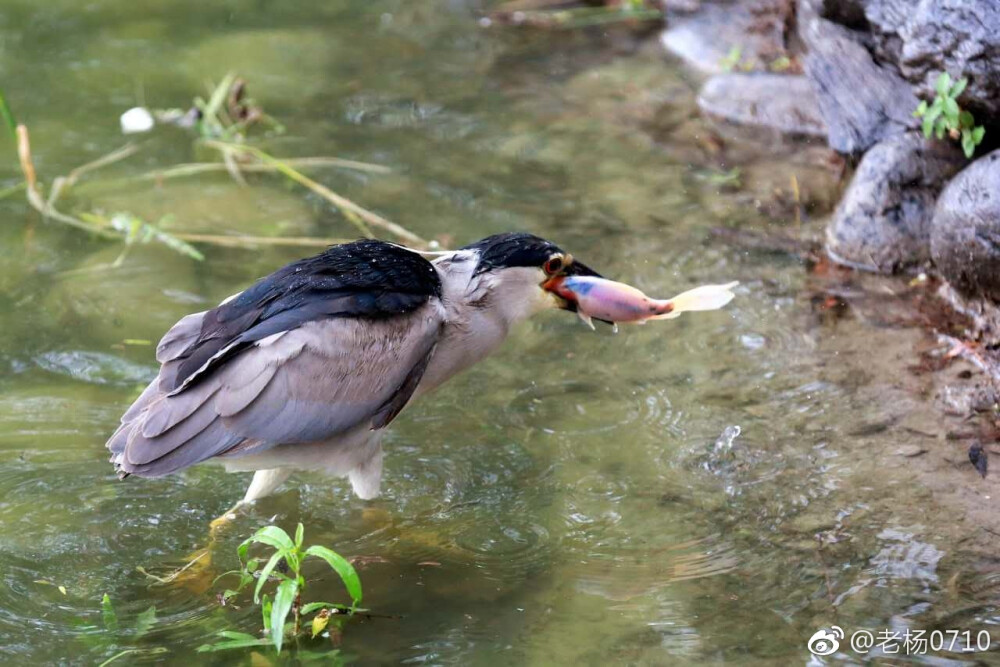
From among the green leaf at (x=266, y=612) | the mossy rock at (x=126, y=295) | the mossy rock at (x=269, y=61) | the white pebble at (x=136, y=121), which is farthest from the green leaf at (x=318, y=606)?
the mossy rock at (x=269, y=61)

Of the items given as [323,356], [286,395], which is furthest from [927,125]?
[286,395]

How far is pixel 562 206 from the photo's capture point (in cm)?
712

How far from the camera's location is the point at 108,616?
416cm

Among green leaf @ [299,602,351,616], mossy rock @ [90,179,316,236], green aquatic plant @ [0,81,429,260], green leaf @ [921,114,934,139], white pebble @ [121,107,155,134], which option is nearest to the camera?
green leaf @ [299,602,351,616]

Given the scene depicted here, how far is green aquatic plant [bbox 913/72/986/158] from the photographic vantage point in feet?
18.9

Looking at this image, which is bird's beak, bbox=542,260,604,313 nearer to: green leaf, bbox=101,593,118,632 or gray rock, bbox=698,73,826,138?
green leaf, bbox=101,593,118,632

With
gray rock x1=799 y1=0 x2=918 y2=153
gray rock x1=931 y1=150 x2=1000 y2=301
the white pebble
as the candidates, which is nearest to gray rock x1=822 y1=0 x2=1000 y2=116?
gray rock x1=931 y1=150 x2=1000 y2=301

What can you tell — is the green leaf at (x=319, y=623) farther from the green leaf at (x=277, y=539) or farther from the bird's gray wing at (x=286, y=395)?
the bird's gray wing at (x=286, y=395)

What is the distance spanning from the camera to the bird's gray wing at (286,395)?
171 inches

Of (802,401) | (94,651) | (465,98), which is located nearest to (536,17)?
(465,98)

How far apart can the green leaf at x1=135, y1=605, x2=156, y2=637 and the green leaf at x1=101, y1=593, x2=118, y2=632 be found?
0.07 meters

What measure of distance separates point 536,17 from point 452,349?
5748mm

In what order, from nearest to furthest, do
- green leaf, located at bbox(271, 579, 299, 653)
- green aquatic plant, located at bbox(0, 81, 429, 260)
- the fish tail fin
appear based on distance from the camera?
green leaf, located at bbox(271, 579, 299, 653) < the fish tail fin < green aquatic plant, located at bbox(0, 81, 429, 260)

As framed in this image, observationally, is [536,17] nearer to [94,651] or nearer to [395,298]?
[395,298]
